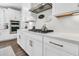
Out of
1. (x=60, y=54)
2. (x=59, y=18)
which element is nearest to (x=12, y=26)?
(x=59, y=18)

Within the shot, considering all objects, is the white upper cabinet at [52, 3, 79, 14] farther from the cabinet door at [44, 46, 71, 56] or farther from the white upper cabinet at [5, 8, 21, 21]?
the white upper cabinet at [5, 8, 21, 21]

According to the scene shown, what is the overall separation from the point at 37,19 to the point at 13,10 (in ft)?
9.12

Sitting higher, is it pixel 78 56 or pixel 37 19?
pixel 37 19

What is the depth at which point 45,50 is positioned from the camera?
4.50 feet

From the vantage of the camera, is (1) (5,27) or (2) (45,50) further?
(1) (5,27)

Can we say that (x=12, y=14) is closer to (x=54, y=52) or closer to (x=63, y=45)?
(x=54, y=52)

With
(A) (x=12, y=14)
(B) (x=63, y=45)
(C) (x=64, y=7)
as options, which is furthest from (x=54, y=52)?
(A) (x=12, y=14)

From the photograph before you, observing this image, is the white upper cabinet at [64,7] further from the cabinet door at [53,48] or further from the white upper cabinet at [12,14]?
the white upper cabinet at [12,14]

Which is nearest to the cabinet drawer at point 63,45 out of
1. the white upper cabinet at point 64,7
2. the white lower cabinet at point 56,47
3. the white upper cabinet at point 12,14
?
the white lower cabinet at point 56,47

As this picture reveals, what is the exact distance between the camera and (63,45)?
3.33ft

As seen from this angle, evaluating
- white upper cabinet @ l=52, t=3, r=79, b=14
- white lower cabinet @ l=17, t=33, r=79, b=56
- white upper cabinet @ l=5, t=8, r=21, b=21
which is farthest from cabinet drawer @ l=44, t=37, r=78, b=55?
white upper cabinet @ l=5, t=8, r=21, b=21

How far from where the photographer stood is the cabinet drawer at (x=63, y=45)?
0.87 m

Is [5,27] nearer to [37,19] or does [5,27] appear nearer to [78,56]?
[37,19]

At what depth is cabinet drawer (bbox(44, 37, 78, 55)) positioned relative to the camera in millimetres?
872
